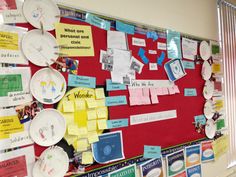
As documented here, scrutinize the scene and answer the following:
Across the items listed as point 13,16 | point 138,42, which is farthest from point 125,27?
point 13,16

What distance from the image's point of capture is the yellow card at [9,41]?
1051 millimetres

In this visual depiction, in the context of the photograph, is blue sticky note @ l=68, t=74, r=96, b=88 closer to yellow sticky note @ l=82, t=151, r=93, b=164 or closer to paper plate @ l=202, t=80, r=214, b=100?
yellow sticky note @ l=82, t=151, r=93, b=164

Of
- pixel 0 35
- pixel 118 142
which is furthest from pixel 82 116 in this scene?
pixel 0 35

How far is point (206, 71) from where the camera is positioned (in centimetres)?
214

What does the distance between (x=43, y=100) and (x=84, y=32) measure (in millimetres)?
436

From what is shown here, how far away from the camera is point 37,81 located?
1.15 metres

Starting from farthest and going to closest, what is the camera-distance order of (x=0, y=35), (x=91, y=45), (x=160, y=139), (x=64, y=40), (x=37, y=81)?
1. (x=160, y=139)
2. (x=91, y=45)
3. (x=64, y=40)
4. (x=37, y=81)
5. (x=0, y=35)

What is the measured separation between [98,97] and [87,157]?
0.33m

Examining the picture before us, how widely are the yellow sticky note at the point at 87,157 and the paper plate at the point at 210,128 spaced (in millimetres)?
1202

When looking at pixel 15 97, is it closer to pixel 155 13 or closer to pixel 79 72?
pixel 79 72

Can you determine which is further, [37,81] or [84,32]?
[84,32]

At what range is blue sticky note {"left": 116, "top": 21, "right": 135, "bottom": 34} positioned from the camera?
150 cm

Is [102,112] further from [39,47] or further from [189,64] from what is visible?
[189,64]

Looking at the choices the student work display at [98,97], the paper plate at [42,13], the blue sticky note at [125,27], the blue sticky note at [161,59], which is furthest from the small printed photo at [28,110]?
the blue sticky note at [161,59]
